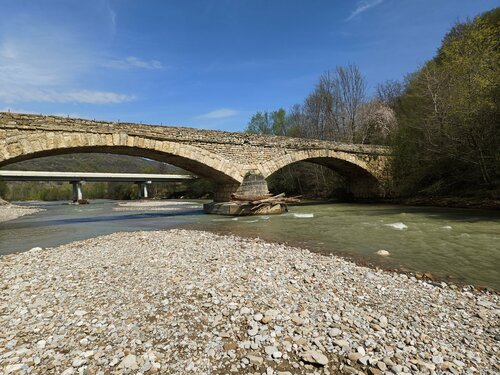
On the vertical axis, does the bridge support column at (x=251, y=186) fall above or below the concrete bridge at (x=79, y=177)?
below

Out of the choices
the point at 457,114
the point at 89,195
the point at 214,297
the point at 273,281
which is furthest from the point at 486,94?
the point at 89,195

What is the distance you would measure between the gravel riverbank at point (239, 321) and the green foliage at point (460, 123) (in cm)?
1402

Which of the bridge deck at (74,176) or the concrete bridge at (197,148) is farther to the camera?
the bridge deck at (74,176)

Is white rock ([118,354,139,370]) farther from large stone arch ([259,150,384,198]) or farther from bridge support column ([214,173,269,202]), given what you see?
large stone arch ([259,150,384,198])

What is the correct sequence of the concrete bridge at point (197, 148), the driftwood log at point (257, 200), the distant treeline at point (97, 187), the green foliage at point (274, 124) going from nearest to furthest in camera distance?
1. the concrete bridge at point (197, 148)
2. the driftwood log at point (257, 200)
3. the green foliage at point (274, 124)
4. the distant treeline at point (97, 187)

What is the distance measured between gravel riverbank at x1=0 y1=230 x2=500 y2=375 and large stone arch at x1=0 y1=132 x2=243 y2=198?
7.84 metres

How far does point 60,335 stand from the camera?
114 inches

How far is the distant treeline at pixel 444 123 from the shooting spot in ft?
46.5

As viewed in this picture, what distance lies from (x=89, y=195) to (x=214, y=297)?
320 ft

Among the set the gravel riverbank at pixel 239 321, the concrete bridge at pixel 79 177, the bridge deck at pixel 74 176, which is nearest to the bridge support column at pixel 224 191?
the gravel riverbank at pixel 239 321

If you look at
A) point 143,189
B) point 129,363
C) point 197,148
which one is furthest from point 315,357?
point 143,189

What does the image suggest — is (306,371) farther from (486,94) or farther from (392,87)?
(392,87)

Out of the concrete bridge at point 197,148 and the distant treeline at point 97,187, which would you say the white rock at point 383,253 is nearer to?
the concrete bridge at point 197,148

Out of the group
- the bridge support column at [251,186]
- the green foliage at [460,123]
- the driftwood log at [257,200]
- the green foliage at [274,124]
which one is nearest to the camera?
the green foliage at [460,123]
